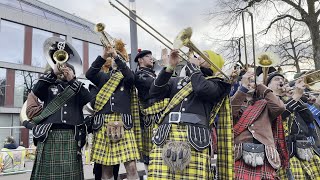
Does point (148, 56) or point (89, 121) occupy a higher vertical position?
point (148, 56)

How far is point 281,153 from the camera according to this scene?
13.5 feet

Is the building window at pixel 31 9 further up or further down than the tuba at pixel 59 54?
further up

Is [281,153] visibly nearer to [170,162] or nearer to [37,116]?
[170,162]

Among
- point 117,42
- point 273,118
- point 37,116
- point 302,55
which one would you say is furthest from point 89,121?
point 302,55

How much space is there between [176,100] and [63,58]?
4.81 ft

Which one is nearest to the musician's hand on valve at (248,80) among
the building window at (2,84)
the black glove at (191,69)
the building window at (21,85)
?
the black glove at (191,69)

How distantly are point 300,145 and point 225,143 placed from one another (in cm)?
155

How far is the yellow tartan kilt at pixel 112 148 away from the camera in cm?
415

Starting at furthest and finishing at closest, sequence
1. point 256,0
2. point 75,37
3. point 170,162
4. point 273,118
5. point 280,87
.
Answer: point 75,37 → point 256,0 → point 280,87 → point 273,118 → point 170,162

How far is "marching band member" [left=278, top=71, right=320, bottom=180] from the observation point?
14.6 ft

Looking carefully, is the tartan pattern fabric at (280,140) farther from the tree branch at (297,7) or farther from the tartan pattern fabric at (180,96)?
the tree branch at (297,7)

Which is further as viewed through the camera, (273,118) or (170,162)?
(273,118)

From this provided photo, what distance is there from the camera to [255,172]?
3.66 m

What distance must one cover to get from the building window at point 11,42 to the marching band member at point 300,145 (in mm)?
23643
